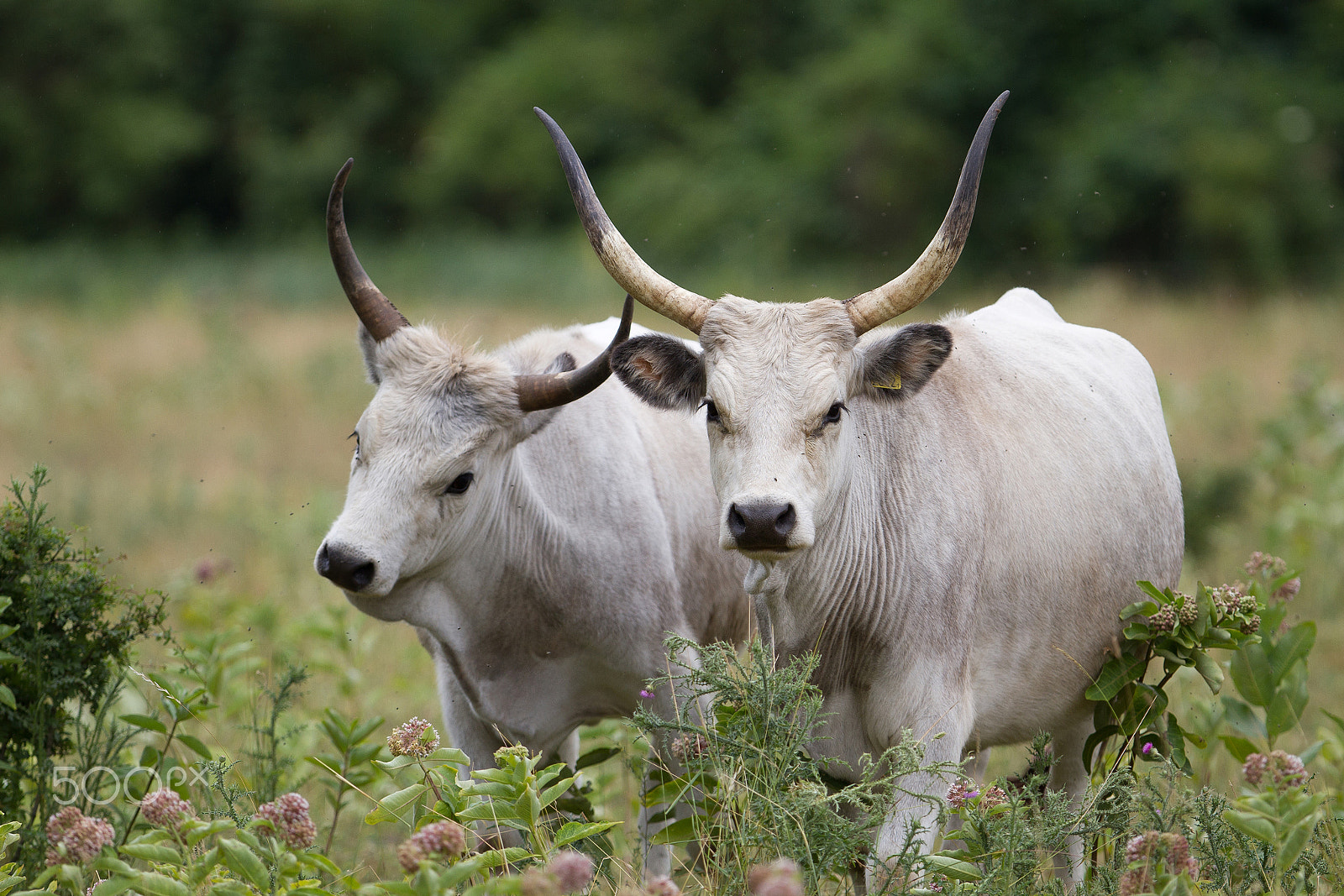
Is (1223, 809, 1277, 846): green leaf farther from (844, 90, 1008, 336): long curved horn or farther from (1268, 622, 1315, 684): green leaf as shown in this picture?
(844, 90, 1008, 336): long curved horn

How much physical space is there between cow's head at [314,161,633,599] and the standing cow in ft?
1.89

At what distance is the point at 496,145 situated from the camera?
38.3m

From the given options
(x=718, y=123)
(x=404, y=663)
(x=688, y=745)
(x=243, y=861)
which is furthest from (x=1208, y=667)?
(x=718, y=123)

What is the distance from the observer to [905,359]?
407 cm

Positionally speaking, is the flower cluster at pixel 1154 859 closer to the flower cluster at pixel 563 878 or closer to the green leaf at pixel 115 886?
the flower cluster at pixel 563 878

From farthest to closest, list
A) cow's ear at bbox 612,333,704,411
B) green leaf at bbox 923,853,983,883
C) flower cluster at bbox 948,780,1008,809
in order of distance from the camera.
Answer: cow's ear at bbox 612,333,704,411
flower cluster at bbox 948,780,1008,809
green leaf at bbox 923,853,983,883

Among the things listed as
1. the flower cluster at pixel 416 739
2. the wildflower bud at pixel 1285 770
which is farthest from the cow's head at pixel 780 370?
the wildflower bud at pixel 1285 770

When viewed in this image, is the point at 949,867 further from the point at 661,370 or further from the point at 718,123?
the point at 718,123

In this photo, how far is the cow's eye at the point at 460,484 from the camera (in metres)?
4.49

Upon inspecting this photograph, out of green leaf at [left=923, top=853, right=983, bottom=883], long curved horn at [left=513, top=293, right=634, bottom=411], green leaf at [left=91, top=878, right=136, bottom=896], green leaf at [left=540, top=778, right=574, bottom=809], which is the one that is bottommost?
green leaf at [left=923, top=853, right=983, bottom=883]

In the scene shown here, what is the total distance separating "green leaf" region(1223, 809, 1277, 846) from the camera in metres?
3.07

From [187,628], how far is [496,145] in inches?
1285

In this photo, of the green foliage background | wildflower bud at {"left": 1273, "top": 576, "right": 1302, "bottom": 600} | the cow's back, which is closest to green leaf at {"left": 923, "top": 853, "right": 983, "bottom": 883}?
the cow's back
